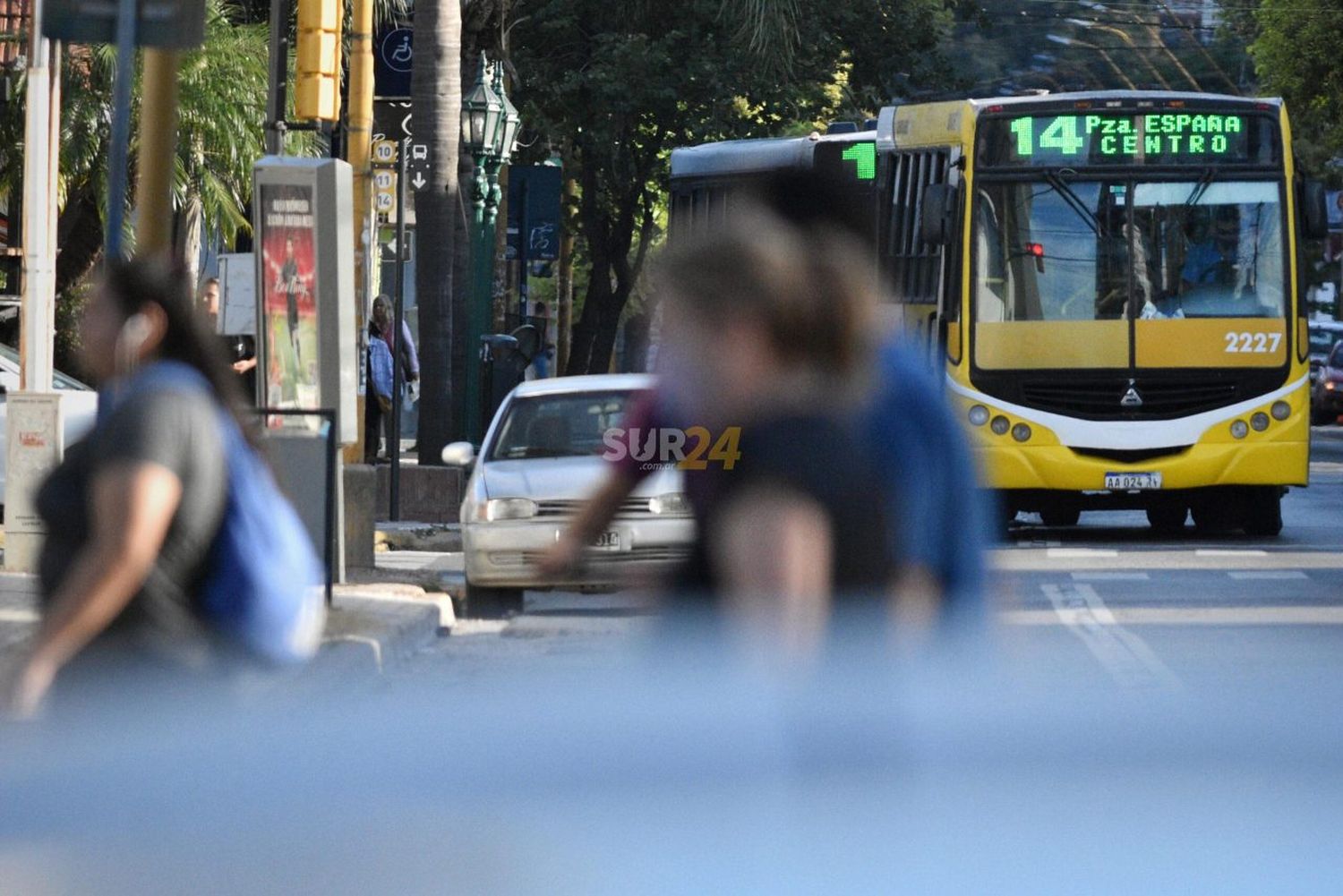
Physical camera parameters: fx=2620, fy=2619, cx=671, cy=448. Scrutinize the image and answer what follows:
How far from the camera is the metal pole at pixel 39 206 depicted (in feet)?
62.0

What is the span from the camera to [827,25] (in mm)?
41531

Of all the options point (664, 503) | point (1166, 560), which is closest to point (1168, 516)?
point (1166, 560)

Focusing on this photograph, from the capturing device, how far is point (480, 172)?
2609cm

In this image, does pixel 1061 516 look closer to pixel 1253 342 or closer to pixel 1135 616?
pixel 1253 342

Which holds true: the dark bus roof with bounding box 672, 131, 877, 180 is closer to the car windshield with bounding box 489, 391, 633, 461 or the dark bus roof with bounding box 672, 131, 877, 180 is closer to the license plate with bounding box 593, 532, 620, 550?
the car windshield with bounding box 489, 391, 633, 461

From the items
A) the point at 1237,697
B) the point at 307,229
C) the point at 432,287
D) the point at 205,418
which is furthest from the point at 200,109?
the point at 1237,697

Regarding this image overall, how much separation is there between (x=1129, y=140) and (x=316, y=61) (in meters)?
6.99

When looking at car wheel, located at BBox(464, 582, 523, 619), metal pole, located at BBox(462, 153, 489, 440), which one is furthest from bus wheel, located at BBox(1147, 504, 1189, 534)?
car wheel, located at BBox(464, 582, 523, 619)

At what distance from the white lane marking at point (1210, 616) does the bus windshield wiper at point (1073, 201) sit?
5523 mm

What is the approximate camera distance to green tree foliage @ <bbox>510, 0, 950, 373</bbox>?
3894cm

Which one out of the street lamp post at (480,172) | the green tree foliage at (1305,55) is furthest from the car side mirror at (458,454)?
the green tree foliage at (1305,55)

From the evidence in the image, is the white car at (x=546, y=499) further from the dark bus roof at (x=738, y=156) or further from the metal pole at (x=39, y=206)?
the dark bus roof at (x=738, y=156)

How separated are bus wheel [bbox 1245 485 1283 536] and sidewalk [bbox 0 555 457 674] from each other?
7484 millimetres

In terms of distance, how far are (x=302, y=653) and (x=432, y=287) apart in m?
16.5
